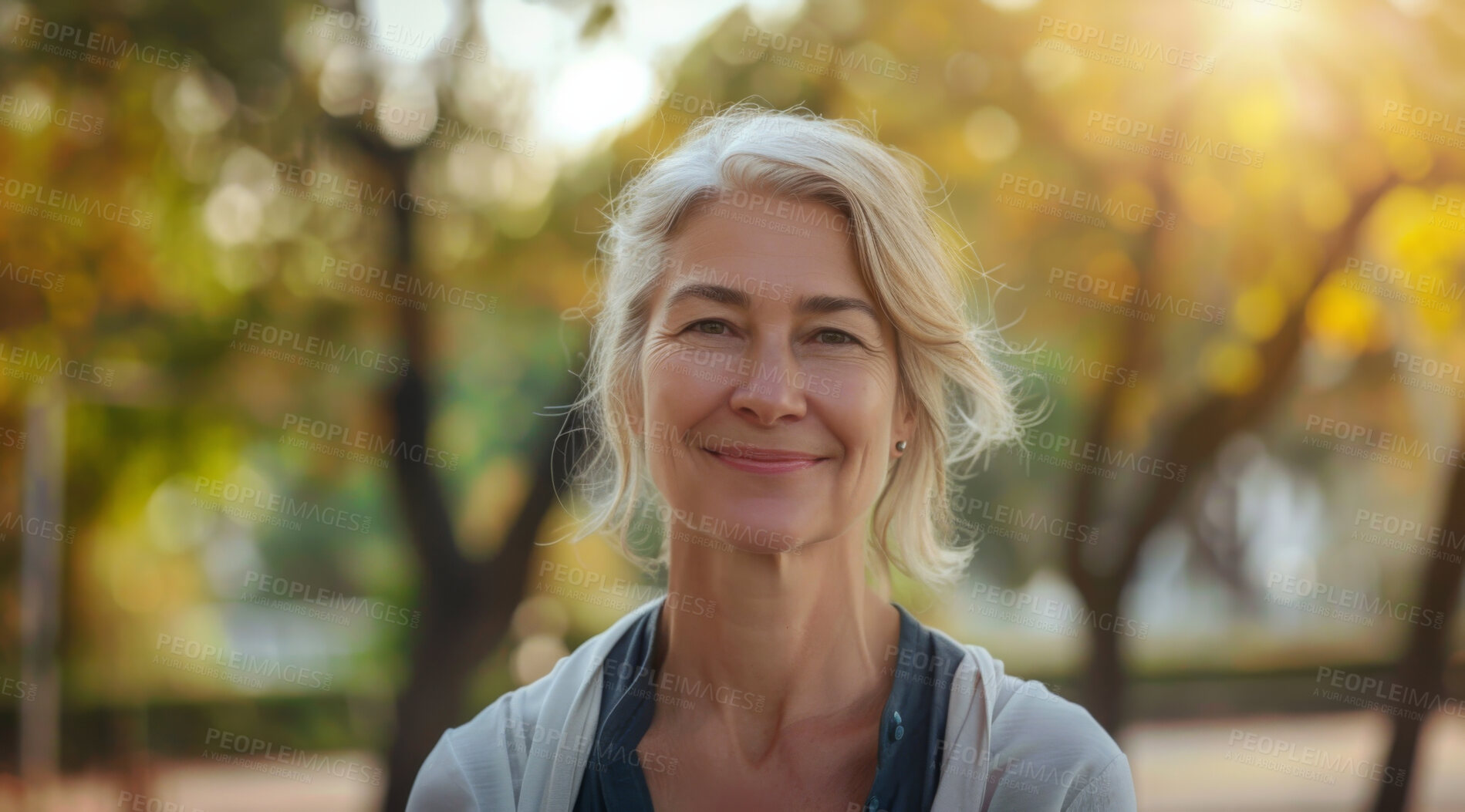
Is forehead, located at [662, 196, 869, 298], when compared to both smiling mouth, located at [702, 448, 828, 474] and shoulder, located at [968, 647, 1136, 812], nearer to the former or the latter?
smiling mouth, located at [702, 448, 828, 474]

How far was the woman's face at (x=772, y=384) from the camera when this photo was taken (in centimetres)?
190

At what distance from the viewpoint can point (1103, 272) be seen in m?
6.84

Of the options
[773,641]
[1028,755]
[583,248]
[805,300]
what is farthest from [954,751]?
[583,248]

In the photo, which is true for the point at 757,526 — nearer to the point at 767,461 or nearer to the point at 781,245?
the point at 767,461

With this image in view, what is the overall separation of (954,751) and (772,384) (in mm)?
765

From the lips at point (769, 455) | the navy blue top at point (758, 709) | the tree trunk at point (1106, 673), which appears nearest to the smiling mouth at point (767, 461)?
the lips at point (769, 455)

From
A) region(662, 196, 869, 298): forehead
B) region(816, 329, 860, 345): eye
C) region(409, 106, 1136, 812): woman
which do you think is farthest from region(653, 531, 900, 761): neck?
region(662, 196, 869, 298): forehead

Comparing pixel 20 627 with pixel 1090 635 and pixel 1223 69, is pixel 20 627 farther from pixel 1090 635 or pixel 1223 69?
pixel 1223 69

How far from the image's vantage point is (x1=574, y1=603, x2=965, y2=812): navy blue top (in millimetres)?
1926

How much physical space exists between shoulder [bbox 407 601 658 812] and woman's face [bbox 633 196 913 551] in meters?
0.46

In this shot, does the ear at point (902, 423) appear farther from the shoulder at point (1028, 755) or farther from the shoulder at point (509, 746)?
the shoulder at point (509, 746)

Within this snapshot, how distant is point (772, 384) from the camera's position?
1867 millimetres

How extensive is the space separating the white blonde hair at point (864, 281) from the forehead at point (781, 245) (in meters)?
0.03

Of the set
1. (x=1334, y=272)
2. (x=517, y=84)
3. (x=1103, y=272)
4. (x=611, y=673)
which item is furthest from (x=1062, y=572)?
(x=611, y=673)
